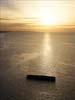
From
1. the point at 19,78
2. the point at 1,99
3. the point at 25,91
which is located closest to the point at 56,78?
the point at 19,78

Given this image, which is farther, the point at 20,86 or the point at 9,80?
the point at 9,80

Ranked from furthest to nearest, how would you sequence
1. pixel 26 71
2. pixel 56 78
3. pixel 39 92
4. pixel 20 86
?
1. pixel 26 71
2. pixel 56 78
3. pixel 20 86
4. pixel 39 92

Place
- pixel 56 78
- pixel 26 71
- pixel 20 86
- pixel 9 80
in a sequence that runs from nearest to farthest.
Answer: pixel 20 86, pixel 9 80, pixel 56 78, pixel 26 71

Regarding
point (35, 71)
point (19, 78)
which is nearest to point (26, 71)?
point (35, 71)

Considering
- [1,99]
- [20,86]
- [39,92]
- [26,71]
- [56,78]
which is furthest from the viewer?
[26,71]

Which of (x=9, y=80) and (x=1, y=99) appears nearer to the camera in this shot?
(x=1, y=99)

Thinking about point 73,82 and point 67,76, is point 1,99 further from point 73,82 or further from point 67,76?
point 67,76

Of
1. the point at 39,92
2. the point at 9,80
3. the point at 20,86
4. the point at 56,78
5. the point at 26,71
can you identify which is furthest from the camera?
the point at 26,71

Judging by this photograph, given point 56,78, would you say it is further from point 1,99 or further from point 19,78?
point 1,99
